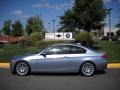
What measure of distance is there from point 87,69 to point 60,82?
1.87 meters

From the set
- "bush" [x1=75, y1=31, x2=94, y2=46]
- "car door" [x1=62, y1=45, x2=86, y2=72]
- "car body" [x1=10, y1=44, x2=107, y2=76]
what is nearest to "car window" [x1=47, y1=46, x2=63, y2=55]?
"car body" [x1=10, y1=44, x2=107, y2=76]

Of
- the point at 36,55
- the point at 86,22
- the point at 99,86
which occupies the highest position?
the point at 86,22

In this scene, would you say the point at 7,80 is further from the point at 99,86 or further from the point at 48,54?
the point at 99,86

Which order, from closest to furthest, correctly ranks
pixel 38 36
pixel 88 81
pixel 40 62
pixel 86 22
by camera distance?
pixel 88 81 < pixel 40 62 < pixel 86 22 < pixel 38 36

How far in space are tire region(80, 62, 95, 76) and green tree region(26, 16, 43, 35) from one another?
49.9m

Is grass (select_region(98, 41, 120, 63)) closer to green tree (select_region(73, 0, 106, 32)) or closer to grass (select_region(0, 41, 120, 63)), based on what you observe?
grass (select_region(0, 41, 120, 63))

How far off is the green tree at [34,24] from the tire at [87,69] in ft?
164

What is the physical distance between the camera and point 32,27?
62281 mm

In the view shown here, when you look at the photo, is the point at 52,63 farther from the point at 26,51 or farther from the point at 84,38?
the point at 84,38

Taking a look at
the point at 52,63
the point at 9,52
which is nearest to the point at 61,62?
the point at 52,63

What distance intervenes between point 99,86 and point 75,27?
69.9 feet

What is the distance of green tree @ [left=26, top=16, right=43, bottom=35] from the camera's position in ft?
204

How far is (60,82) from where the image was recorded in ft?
33.5

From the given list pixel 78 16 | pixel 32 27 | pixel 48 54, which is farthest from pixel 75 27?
pixel 32 27
